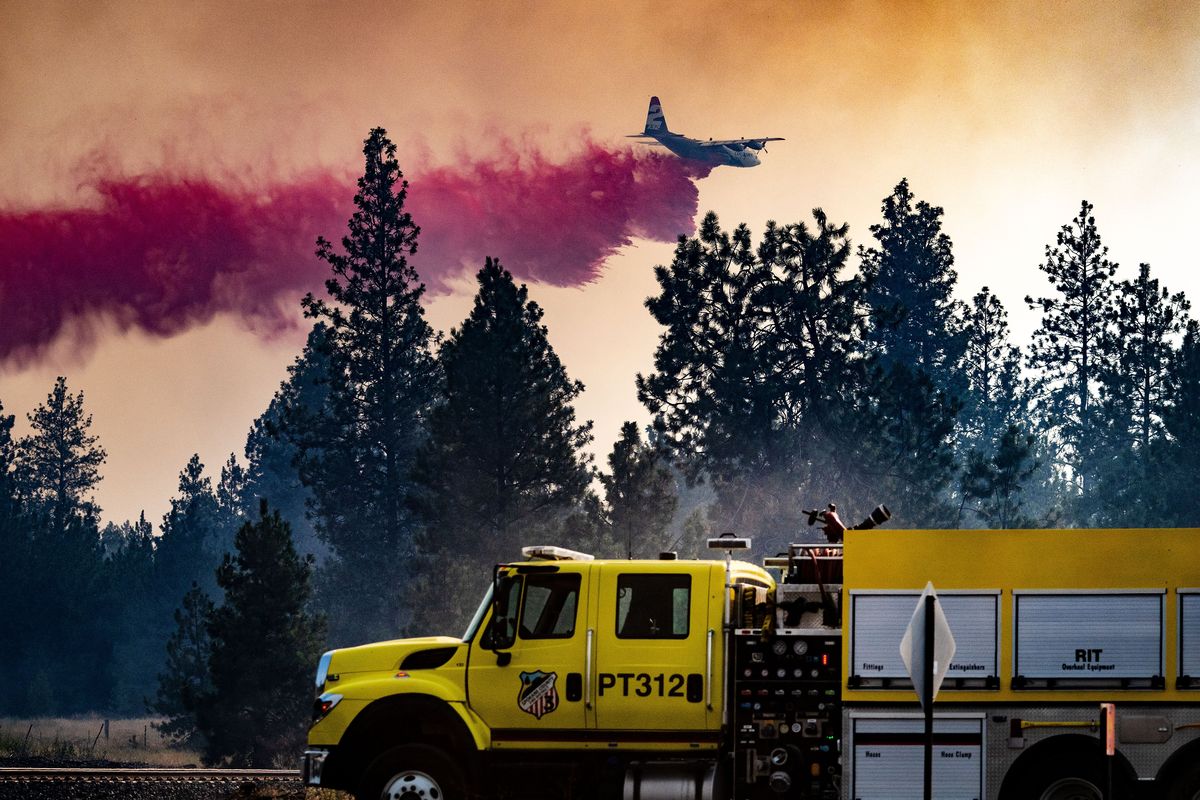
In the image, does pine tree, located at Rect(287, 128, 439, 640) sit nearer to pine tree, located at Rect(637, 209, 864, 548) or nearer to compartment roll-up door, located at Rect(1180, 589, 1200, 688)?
pine tree, located at Rect(637, 209, 864, 548)

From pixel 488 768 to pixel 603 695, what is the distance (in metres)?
1.38

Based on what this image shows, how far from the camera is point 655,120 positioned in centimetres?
10706

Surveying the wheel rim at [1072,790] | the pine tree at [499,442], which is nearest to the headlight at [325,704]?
the wheel rim at [1072,790]

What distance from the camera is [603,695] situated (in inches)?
642

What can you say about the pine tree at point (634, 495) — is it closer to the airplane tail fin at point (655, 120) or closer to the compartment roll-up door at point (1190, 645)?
the compartment roll-up door at point (1190, 645)

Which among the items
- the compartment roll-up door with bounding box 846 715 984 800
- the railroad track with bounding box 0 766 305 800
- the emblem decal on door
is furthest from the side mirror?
the railroad track with bounding box 0 766 305 800

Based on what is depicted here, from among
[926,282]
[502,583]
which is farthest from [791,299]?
[502,583]

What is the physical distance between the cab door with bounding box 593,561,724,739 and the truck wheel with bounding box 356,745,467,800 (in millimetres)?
1524

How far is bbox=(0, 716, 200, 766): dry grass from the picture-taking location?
43.7m

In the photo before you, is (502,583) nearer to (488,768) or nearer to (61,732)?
(488,768)

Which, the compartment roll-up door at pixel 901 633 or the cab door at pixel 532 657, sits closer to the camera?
the compartment roll-up door at pixel 901 633

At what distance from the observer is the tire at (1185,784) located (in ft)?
50.0

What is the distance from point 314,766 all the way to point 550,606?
2.78 metres

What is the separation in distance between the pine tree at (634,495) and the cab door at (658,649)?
38953 millimetres
